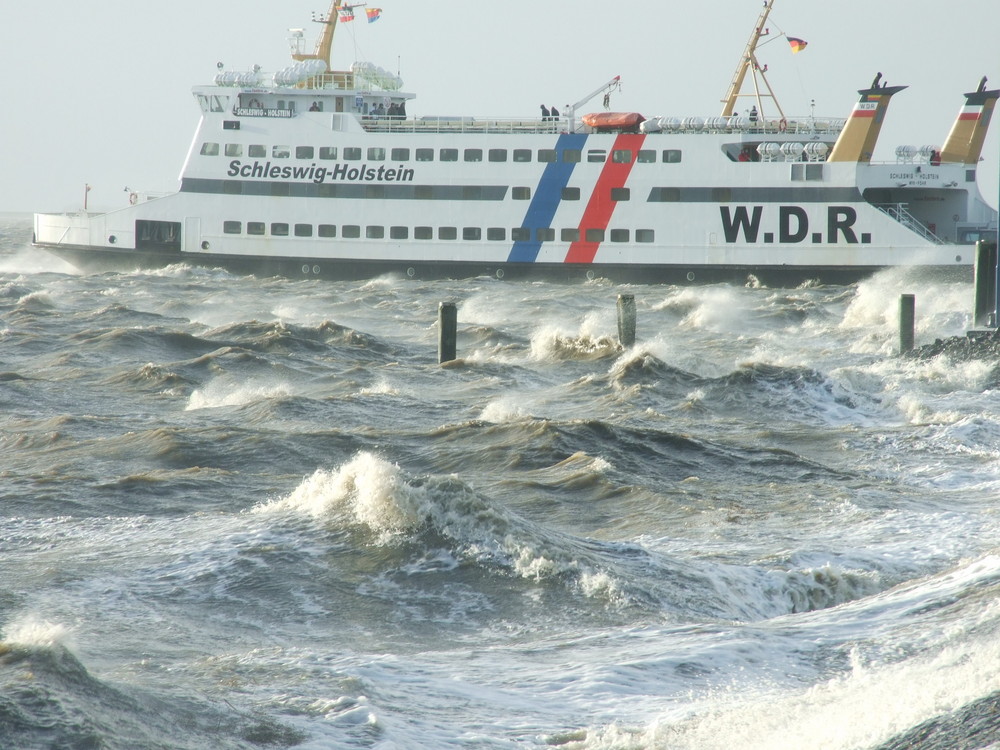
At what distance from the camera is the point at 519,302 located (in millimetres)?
32125

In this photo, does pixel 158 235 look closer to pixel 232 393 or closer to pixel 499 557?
pixel 232 393

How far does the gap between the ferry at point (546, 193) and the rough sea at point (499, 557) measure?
18.5 metres

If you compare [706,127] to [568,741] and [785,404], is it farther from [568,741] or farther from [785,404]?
[568,741]

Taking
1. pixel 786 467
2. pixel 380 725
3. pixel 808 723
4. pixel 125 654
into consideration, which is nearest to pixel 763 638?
pixel 808 723

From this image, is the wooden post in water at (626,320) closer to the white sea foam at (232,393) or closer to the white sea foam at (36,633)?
the white sea foam at (232,393)

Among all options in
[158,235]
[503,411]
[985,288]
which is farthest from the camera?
[158,235]

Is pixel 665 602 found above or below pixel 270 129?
below

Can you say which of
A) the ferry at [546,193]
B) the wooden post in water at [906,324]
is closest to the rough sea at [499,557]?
the wooden post in water at [906,324]

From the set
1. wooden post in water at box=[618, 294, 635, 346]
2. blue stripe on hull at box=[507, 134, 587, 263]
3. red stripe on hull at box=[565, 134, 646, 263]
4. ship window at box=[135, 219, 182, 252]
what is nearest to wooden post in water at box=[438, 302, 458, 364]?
wooden post in water at box=[618, 294, 635, 346]

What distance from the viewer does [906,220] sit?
36.2 metres

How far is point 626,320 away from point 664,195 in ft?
53.4

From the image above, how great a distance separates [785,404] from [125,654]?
11.5 meters

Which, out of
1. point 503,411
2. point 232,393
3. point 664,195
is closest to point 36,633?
point 503,411

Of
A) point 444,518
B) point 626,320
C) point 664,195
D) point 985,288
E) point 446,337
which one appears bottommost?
point 444,518
